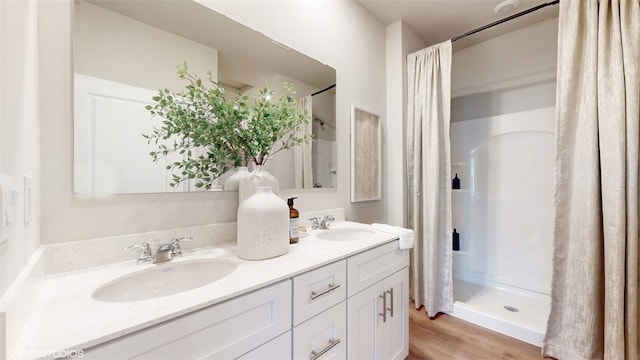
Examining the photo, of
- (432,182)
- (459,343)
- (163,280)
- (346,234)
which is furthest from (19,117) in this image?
(459,343)

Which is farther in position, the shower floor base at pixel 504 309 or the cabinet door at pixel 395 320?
the shower floor base at pixel 504 309

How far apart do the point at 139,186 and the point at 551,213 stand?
2919mm

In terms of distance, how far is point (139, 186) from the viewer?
0.99m

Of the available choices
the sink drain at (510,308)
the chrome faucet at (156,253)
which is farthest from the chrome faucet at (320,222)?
the sink drain at (510,308)

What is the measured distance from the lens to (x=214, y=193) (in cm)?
118

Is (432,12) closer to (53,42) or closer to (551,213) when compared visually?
(551,213)

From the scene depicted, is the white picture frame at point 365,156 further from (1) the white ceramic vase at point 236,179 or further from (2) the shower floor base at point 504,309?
(2) the shower floor base at point 504,309

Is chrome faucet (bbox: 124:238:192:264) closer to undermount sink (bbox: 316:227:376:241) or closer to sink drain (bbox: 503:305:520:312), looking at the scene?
undermount sink (bbox: 316:227:376:241)

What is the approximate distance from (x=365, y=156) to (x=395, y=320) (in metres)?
1.13

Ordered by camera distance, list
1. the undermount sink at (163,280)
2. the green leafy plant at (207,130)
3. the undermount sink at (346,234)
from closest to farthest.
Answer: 1. the undermount sink at (163,280)
2. the green leafy plant at (207,130)
3. the undermount sink at (346,234)

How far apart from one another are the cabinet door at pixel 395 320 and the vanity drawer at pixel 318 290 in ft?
1.22

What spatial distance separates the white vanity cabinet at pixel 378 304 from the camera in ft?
3.62

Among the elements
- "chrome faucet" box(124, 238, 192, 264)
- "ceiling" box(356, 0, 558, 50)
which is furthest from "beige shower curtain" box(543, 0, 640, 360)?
"chrome faucet" box(124, 238, 192, 264)

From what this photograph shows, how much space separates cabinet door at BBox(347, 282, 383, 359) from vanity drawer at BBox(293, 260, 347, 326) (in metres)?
0.12
